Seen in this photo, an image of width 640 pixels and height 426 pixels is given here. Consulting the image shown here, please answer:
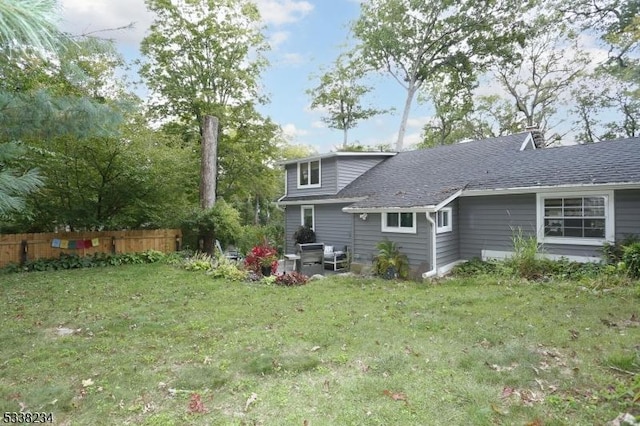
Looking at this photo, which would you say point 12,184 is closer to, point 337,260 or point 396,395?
point 396,395

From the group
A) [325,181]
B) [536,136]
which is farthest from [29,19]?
[536,136]

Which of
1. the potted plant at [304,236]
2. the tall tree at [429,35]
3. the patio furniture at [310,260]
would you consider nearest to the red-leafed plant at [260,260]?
the patio furniture at [310,260]

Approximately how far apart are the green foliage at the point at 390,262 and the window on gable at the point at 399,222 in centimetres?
44

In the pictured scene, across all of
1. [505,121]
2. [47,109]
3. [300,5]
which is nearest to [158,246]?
[47,109]

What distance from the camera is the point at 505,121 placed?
23531 mm

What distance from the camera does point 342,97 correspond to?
25109mm

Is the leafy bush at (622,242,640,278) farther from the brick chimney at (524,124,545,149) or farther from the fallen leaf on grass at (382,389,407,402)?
the fallen leaf on grass at (382,389,407,402)

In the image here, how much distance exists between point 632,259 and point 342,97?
68.6 ft

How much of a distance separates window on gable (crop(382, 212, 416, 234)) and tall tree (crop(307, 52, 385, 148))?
1654 centimetres

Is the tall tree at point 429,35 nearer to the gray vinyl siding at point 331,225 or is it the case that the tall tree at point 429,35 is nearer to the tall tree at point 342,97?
the tall tree at point 342,97

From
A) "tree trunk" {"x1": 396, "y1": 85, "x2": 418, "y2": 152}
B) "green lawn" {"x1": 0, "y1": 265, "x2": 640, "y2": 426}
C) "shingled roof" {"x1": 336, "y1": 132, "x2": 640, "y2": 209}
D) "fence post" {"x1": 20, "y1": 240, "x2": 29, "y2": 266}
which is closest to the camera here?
"green lawn" {"x1": 0, "y1": 265, "x2": 640, "y2": 426}

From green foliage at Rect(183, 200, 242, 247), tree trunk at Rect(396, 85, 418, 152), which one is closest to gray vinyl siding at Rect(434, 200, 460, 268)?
green foliage at Rect(183, 200, 242, 247)

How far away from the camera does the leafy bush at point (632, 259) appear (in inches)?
276

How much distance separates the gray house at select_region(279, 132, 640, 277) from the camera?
8148 mm
